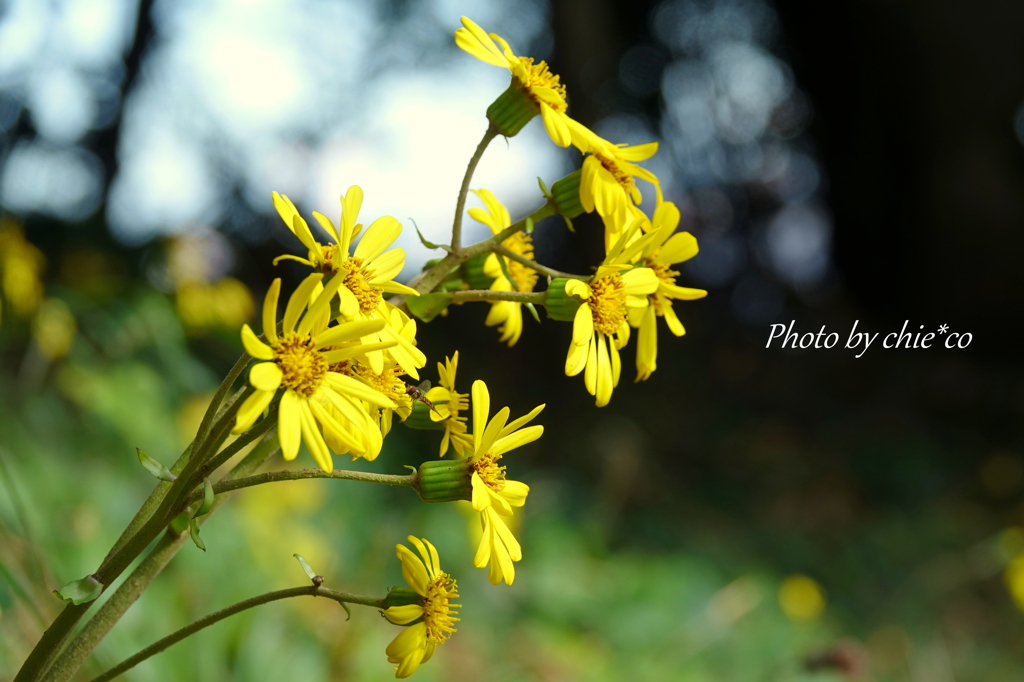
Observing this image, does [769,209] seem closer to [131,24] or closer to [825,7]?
[825,7]

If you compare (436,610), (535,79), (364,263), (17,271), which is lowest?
(17,271)

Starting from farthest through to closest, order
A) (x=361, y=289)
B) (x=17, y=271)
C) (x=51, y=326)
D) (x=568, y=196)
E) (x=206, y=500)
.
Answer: (x=51, y=326), (x=17, y=271), (x=568, y=196), (x=361, y=289), (x=206, y=500)

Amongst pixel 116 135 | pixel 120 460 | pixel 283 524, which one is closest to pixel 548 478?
pixel 283 524

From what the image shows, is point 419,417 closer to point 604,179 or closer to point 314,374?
point 314,374

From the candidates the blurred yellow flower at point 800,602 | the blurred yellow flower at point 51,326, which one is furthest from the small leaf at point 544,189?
the blurred yellow flower at point 800,602

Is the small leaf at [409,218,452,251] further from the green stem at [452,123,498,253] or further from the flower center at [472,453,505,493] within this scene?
the flower center at [472,453,505,493]

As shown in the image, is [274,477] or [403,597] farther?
[403,597]

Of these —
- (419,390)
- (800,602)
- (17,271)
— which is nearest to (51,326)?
(17,271)
